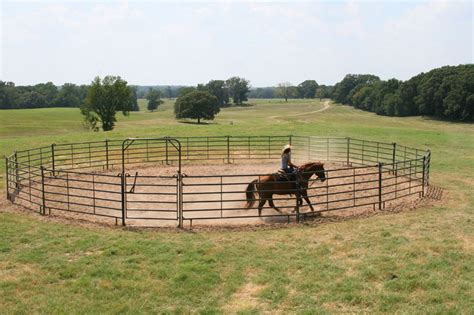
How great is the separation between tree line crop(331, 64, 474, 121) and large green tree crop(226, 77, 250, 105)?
4608 cm

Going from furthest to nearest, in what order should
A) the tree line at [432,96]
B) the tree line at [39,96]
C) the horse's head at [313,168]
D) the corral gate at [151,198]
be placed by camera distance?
the tree line at [39,96] → the tree line at [432,96] → the horse's head at [313,168] → the corral gate at [151,198]

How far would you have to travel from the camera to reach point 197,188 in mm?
16656

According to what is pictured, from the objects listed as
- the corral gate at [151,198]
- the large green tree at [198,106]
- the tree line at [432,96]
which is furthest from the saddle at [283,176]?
the large green tree at [198,106]

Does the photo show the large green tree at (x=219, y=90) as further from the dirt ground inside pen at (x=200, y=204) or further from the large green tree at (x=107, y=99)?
the dirt ground inside pen at (x=200, y=204)

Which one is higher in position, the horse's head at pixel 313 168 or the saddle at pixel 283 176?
the horse's head at pixel 313 168

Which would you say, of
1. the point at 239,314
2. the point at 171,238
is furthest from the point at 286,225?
the point at 239,314

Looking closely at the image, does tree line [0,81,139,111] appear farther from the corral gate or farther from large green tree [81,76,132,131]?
the corral gate

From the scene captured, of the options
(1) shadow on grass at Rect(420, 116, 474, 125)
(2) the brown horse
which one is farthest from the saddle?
(1) shadow on grass at Rect(420, 116, 474, 125)

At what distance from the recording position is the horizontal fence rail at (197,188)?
1234 cm

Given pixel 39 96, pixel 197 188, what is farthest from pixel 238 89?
pixel 197 188

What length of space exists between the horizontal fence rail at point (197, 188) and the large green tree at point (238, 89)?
10926 cm

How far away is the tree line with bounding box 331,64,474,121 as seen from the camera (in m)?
63.6

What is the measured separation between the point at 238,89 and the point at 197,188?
4776 inches

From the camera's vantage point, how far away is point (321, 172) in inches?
512
